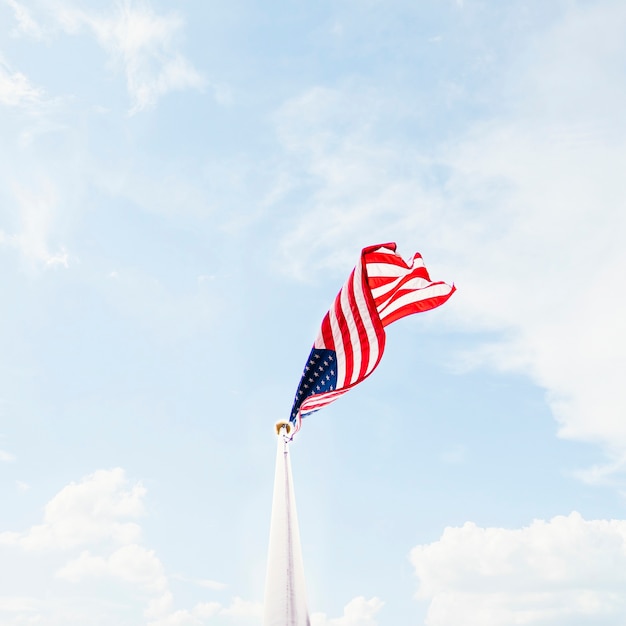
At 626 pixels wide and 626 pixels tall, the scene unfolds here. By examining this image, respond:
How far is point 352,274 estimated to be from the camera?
74.9ft

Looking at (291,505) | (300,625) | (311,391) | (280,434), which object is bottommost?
(300,625)

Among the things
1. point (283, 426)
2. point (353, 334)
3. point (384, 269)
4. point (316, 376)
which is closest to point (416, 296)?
point (384, 269)

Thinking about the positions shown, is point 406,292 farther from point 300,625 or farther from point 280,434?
point 300,625

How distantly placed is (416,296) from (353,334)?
155 inches

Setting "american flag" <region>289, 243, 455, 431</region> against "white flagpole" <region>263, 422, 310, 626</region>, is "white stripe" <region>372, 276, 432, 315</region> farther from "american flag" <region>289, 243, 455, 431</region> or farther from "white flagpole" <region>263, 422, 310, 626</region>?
"white flagpole" <region>263, 422, 310, 626</region>

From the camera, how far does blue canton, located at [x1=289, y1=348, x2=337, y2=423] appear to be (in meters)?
22.5

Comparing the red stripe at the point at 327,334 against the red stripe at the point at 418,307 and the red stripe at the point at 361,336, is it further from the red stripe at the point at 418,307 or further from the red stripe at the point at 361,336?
the red stripe at the point at 418,307

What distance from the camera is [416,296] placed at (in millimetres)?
25062

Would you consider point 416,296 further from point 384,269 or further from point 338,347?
point 338,347

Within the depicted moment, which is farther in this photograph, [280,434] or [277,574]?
[280,434]

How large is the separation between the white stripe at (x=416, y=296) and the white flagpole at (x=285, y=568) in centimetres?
850

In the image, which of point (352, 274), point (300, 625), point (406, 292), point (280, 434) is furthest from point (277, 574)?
point (406, 292)

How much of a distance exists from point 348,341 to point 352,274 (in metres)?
2.41

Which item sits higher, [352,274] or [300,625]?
[352,274]
